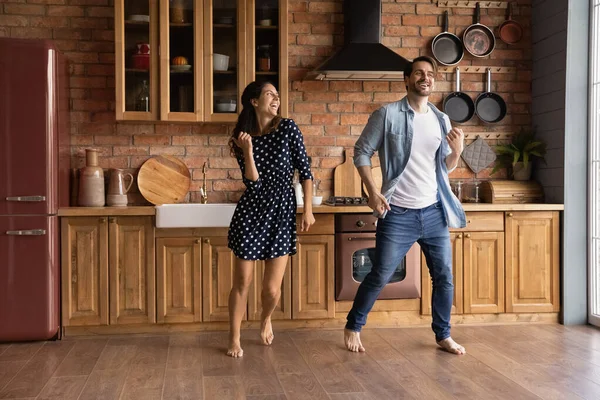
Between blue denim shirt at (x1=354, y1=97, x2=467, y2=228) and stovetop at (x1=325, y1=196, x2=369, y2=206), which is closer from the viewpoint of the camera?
blue denim shirt at (x1=354, y1=97, x2=467, y2=228)

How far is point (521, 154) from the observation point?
192 inches

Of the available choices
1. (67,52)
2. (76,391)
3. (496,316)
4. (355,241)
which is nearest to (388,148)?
(355,241)

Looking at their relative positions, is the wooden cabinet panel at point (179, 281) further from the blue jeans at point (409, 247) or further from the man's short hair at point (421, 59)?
the man's short hair at point (421, 59)

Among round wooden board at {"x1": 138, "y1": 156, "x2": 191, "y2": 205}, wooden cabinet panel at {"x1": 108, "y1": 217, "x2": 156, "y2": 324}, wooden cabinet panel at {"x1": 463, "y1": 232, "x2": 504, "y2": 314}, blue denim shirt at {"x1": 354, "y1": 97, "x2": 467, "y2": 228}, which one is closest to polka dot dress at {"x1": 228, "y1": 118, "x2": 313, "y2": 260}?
blue denim shirt at {"x1": 354, "y1": 97, "x2": 467, "y2": 228}

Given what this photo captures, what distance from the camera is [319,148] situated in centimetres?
487

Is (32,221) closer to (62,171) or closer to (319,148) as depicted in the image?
(62,171)

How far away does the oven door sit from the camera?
434 cm

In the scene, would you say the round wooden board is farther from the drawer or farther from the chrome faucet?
the drawer

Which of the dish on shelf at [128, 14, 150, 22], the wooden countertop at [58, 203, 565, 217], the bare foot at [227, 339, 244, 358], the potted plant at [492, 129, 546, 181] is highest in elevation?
the dish on shelf at [128, 14, 150, 22]

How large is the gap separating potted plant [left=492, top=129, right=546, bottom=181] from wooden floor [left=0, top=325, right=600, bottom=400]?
1.13 metres

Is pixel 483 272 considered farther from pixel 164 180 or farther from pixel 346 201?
pixel 164 180

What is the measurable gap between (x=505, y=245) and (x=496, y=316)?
0.46m

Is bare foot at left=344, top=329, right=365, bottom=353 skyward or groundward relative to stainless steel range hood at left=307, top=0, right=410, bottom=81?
groundward

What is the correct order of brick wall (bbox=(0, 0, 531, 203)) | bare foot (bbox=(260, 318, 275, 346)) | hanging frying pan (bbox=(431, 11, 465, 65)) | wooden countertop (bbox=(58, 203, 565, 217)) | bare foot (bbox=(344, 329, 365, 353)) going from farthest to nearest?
hanging frying pan (bbox=(431, 11, 465, 65))
brick wall (bbox=(0, 0, 531, 203))
wooden countertop (bbox=(58, 203, 565, 217))
bare foot (bbox=(260, 318, 275, 346))
bare foot (bbox=(344, 329, 365, 353))
